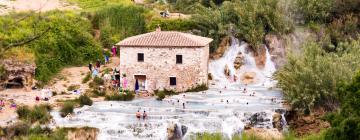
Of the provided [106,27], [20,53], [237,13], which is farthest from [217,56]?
[20,53]

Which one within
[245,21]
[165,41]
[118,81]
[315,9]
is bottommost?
[118,81]

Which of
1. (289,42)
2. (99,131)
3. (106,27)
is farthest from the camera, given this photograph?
(106,27)

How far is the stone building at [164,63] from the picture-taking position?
35.5 m

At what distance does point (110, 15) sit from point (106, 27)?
1452 millimetres

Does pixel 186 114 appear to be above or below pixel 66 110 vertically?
below

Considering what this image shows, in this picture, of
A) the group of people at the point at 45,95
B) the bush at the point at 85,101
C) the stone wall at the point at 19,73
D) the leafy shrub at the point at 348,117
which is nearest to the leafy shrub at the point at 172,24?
the stone wall at the point at 19,73

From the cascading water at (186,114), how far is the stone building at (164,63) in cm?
128

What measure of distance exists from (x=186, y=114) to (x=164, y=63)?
622 cm

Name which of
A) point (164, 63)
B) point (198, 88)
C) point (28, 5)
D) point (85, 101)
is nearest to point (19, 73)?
point (85, 101)

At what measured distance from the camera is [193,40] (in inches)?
1406

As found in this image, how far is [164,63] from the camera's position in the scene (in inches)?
1404

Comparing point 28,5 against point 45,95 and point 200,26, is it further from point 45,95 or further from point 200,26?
point 45,95

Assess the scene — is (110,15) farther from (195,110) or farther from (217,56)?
(195,110)

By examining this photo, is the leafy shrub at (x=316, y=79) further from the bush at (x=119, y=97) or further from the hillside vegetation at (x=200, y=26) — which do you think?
the bush at (x=119, y=97)
